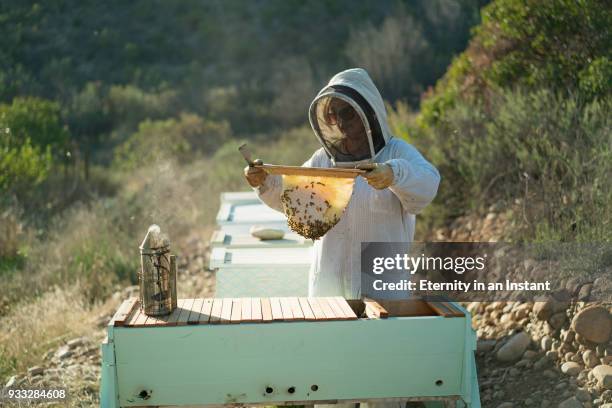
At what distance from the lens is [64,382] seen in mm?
4695

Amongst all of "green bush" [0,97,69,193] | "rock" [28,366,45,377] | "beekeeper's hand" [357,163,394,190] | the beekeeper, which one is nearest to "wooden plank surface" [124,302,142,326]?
the beekeeper

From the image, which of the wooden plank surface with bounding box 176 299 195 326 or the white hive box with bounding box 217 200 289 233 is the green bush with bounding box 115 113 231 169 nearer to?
the white hive box with bounding box 217 200 289 233

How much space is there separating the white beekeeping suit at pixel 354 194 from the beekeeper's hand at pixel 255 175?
0.24 feet

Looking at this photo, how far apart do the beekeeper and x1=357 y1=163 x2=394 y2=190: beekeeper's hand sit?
41 cm

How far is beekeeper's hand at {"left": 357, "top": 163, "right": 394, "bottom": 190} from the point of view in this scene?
10.8 feet

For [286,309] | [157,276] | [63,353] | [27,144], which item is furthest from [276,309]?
[27,144]

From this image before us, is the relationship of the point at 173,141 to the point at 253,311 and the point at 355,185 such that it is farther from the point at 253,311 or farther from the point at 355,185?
the point at 253,311

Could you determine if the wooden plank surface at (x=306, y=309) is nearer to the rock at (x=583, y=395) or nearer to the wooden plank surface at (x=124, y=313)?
the wooden plank surface at (x=124, y=313)

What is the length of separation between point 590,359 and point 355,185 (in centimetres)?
162

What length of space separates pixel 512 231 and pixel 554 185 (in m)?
0.49

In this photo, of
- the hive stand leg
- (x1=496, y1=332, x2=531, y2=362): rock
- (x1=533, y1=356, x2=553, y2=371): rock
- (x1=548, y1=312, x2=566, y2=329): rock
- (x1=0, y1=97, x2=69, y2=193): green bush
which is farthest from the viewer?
(x1=0, y1=97, x2=69, y2=193): green bush

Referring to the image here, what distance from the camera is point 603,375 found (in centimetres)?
387

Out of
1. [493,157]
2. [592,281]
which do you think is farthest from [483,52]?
[592,281]

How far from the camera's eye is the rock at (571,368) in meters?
4.07
